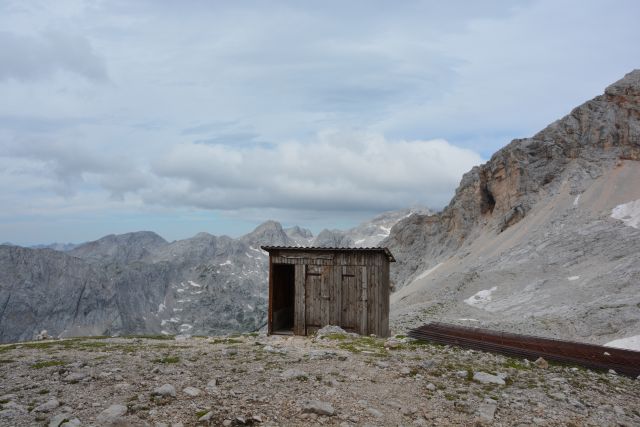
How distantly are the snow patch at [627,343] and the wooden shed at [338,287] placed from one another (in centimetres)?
1198

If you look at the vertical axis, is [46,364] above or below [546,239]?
below

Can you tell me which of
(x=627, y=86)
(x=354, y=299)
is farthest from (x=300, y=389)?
(x=627, y=86)

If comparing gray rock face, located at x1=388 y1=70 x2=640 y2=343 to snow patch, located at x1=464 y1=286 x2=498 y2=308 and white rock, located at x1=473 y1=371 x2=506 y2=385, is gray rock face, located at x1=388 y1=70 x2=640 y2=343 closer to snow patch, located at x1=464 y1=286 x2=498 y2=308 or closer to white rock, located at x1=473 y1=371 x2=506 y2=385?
snow patch, located at x1=464 y1=286 x2=498 y2=308

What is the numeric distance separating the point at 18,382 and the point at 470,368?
36.7 ft

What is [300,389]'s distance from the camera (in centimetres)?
1119

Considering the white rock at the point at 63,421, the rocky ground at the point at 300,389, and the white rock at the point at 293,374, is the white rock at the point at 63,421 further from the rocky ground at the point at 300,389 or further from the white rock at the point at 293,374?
the white rock at the point at 293,374

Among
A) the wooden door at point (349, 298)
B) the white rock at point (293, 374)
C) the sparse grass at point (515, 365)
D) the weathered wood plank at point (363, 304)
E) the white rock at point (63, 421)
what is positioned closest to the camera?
the white rock at point (63, 421)

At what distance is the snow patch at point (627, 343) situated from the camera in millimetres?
24772

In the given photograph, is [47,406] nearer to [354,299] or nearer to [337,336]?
[337,336]

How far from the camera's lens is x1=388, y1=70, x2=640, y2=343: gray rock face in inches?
1420

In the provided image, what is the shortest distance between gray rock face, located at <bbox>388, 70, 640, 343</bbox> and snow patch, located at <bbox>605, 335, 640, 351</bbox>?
51.0 inches

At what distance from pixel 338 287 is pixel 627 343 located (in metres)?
14.9

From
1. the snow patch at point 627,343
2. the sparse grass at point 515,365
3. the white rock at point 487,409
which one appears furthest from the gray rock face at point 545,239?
the white rock at point 487,409

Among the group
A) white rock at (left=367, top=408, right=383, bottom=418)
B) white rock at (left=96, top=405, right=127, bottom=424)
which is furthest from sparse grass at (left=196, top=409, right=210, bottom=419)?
white rock at (left=367, top=408, right=383, bottom=418)
